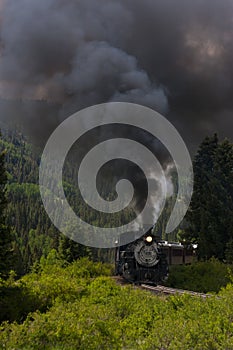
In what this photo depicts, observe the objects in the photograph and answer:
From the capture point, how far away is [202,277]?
23656 millimetres

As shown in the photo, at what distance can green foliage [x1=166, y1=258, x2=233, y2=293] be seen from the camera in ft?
72.1

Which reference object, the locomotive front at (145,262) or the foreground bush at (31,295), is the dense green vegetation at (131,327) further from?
the locomotive front at (145,262)

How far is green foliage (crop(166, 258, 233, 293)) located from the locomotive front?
155 centimetres

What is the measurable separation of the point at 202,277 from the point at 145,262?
4.29 metres

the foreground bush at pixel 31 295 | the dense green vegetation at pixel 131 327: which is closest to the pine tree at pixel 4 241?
the foreground bush at pixel 31 295

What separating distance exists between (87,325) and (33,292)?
360 inches

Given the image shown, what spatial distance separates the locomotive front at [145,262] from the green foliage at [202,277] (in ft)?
5.07

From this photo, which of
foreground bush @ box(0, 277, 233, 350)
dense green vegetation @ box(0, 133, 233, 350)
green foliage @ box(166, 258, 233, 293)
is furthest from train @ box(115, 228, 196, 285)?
foreground bush @ box(0, 277, 233, 350)

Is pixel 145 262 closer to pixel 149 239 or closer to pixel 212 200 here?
pixel 149 239

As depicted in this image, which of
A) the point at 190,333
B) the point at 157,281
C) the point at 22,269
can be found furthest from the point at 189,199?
the point at 22,269

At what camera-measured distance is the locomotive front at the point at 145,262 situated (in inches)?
938

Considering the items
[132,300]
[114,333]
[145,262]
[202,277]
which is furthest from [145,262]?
[114,333]

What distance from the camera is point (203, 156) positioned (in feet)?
119

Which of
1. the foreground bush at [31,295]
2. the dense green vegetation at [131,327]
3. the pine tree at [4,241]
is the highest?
the pine tree at [4,241]
